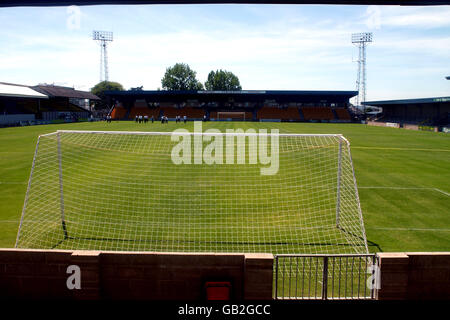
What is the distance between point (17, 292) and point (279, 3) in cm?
502

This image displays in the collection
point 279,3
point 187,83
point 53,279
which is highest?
point 187,83

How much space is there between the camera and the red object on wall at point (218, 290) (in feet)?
14.4

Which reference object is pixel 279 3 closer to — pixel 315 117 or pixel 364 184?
pixel 364 184

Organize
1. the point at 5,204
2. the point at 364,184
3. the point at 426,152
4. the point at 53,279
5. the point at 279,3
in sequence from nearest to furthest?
the point at 279,3
the point at 53,279
the point at 5,204
the point at 364,184
the point at 426,152

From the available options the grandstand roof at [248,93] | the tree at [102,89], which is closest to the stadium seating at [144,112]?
→ the grandstand roof at [248,93]

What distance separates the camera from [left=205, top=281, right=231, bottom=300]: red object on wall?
4391 mm

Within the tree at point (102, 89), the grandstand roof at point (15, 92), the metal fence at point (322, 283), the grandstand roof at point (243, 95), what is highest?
the tree at point (102, 89)

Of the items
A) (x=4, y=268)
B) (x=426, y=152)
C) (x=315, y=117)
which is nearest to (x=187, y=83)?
(x=315, y=117)

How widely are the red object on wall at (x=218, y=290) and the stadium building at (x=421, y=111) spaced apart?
179 feet

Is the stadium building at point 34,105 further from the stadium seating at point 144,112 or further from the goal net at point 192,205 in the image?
the goal net at point 192,205

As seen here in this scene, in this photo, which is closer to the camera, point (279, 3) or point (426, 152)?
point (279, 3)

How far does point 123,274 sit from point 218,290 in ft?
4.48

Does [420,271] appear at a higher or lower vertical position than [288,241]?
higher

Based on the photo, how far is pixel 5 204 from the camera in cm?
998
